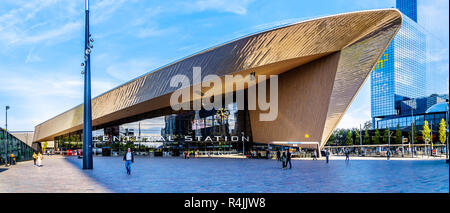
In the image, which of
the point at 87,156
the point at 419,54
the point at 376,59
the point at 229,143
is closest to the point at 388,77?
the point at 419,54

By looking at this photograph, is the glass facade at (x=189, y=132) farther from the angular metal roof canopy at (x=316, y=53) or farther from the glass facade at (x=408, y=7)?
the glass facade at (x=408, y=7)

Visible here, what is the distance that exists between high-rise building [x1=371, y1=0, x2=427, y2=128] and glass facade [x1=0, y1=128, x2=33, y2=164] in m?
104

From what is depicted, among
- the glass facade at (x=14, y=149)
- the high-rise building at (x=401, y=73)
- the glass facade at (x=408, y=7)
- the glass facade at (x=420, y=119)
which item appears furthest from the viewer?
the glass facade at (x=408, y=7)

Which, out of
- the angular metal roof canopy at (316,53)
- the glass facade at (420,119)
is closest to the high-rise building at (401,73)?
the glass facade at (420,119)

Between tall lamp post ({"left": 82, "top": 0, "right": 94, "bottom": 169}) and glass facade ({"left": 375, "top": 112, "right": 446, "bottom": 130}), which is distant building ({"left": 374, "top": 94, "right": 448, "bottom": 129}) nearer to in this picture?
glass facade ({"left": 375, "top": 112, "right": 446, "bottom": 130})

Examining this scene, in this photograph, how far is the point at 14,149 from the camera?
1044 inches

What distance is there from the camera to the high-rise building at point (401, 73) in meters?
111

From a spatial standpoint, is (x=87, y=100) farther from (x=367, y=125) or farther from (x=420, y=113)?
(x=367, y=125)

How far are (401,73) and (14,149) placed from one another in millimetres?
114186

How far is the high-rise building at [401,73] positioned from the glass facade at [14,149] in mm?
103546

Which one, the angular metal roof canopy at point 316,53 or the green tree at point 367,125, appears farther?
the green tree at point 367,125

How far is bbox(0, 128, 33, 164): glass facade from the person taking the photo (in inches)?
897

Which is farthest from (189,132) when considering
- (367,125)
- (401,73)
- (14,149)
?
(401,73)

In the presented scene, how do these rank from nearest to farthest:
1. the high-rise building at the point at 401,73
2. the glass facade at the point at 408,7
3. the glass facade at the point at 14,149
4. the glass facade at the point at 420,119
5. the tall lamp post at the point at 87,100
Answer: the tall lamp post at the point at 87,100 → the glass facade at the point at 14,149 → the glass facade at the point at 420,119 → the high-rise building at the point at 401,73 → the glass facade at the point at 408,7
